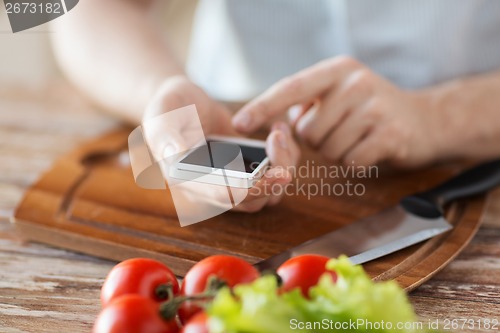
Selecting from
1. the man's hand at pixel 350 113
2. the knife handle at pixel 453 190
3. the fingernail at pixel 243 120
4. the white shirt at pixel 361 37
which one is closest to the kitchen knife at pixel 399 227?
the knife handle at pixel 453 190

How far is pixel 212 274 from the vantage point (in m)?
0.52

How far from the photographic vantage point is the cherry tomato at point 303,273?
53 cm

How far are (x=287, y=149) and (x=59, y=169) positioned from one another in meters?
0.42

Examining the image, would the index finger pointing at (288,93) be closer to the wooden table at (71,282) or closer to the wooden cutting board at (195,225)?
the wooden cutting board at (195,225)

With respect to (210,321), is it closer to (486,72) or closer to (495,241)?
(495,241)

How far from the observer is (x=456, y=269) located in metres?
0.71

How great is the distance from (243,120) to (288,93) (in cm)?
8

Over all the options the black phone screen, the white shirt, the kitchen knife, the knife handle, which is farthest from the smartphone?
the white shirt

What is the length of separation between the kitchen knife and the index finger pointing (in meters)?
0.21

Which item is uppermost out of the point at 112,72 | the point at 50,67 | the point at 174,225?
the point at 112,72

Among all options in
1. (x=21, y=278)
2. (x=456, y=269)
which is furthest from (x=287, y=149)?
(x=21, y=278)

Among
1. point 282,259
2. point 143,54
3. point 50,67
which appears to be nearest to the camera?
point 282,259

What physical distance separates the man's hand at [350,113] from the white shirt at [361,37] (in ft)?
0.71

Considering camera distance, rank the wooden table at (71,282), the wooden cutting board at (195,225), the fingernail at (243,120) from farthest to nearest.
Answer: the fingernail at (243,120) → the wooden cutting board at (195,225) → the wooden table at (71,282)
